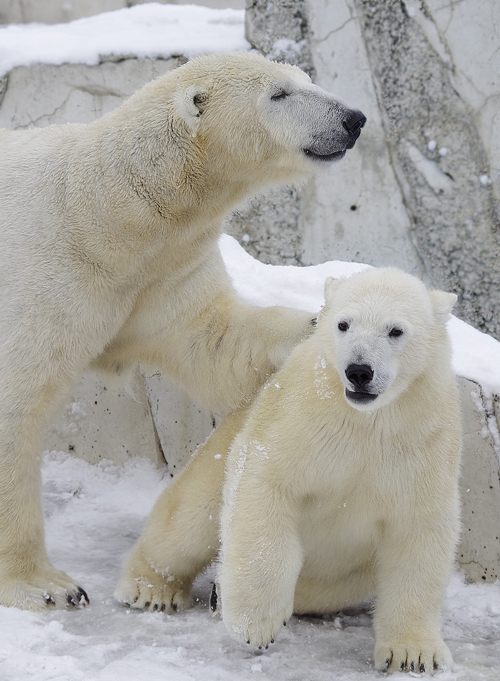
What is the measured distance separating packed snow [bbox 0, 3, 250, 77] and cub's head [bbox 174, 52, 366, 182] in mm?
3616

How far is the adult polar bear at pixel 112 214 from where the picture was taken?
2758 millimetres

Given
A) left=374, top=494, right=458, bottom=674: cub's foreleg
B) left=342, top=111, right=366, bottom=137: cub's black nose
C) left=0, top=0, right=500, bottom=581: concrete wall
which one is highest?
left=342, top=111, right=366, bottom=137: cub's black nose

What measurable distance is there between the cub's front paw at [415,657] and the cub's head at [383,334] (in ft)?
2.27

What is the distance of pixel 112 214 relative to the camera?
2.78 m

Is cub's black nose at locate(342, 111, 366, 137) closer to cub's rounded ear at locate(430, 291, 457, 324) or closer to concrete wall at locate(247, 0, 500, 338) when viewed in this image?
cub's rounded ear at locate(430, 291, 457, 324)

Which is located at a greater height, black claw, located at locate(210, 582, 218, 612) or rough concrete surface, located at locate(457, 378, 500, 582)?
rough concrete surface, located at locate(457, 378, 500, 582)

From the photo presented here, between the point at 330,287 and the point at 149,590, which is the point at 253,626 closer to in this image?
the point at 149,590

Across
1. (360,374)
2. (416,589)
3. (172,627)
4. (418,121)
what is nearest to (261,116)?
(360,374)

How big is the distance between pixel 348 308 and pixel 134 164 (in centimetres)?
95

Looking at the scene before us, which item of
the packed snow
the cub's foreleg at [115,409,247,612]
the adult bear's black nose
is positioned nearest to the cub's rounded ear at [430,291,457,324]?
the adult bear's black nose

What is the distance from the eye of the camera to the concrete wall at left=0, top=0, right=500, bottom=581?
5.95m

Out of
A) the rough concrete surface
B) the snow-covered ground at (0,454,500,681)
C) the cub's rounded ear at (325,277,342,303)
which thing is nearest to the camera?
the snow-covered ground at (0,454,500,681)

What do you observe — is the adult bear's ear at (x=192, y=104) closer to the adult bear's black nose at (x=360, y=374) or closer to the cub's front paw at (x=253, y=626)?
the adult bear's black nose at (x=360, y=374)

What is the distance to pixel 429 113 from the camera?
19.8ft
